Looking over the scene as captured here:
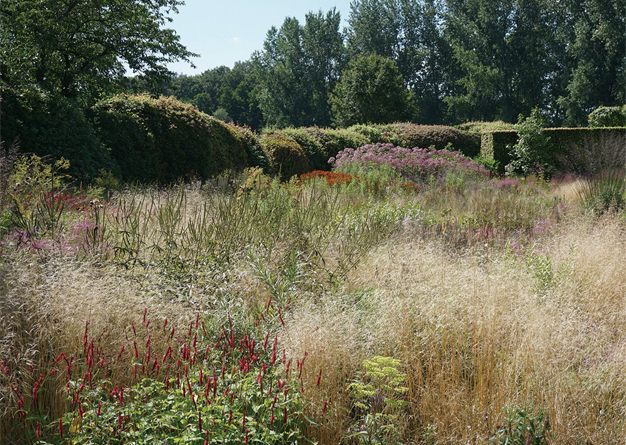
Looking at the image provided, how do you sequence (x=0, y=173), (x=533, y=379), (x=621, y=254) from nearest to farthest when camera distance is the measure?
(x=533, y=379), (x=0, y=173), (x=621, y=254)

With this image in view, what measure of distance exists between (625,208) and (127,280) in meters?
7.28

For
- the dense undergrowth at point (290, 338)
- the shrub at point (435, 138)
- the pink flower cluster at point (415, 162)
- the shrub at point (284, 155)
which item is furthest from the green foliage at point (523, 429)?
the shrub at point (435, 138)

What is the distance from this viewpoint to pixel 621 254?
445 centimetres

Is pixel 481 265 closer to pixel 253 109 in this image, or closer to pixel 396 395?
pixel 396 395

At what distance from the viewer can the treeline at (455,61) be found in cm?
2945

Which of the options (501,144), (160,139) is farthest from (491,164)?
(160,139)

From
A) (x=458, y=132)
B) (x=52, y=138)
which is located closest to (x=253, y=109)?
(x=458, y=132)

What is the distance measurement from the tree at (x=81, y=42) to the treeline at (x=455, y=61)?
18085 millimetres

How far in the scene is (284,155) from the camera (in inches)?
488

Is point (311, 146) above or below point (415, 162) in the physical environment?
above

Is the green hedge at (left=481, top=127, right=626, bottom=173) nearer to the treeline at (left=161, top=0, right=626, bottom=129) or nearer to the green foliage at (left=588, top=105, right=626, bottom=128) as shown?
the green foliage at (left=588, top=105, right=626, bottom=128)

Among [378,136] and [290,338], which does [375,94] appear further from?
[290,338]

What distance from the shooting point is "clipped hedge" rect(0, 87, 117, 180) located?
6.46 meters

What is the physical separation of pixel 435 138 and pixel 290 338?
58.2 feet
